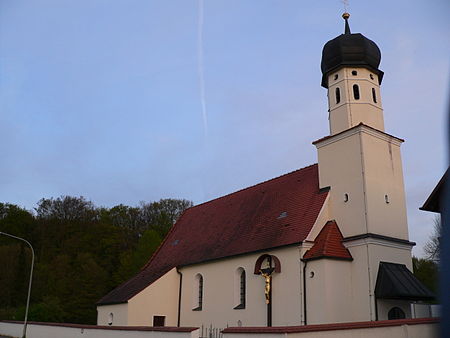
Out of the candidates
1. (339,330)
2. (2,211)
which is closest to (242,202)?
(339,330)

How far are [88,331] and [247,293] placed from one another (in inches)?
282

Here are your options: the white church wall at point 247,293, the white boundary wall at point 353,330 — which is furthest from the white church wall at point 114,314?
the white boundary wall at point 353,330

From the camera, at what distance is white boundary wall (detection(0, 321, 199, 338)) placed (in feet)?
53.7

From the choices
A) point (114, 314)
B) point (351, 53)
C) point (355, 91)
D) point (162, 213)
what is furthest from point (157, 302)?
point (162, 213)

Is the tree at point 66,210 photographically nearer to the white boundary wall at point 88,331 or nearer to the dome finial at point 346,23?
the white boundary wall at point 88,331

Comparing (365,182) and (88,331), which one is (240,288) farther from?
(365,182)

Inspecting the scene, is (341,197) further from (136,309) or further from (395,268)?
(136,309)

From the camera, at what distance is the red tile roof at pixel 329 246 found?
64.2 feet

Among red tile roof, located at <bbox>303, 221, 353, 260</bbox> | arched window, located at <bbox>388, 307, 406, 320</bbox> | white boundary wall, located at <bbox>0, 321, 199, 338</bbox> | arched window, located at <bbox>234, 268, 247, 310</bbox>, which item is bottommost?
white boundary wall, located at <bbox>0, 321, 199, 338</bbox>

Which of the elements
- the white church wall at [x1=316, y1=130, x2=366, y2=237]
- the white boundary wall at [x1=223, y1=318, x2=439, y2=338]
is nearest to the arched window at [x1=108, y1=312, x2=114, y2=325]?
the white church wall at [x1=316, y1=130, x2=366, y2=237]

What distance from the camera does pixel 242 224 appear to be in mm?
26125

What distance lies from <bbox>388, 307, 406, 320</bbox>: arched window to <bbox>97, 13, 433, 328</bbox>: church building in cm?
8

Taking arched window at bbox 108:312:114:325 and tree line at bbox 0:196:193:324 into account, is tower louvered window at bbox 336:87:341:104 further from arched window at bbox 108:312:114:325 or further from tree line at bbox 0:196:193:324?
tree line at bbox 0:196:193:324

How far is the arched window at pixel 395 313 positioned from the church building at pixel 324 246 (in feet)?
0.25
